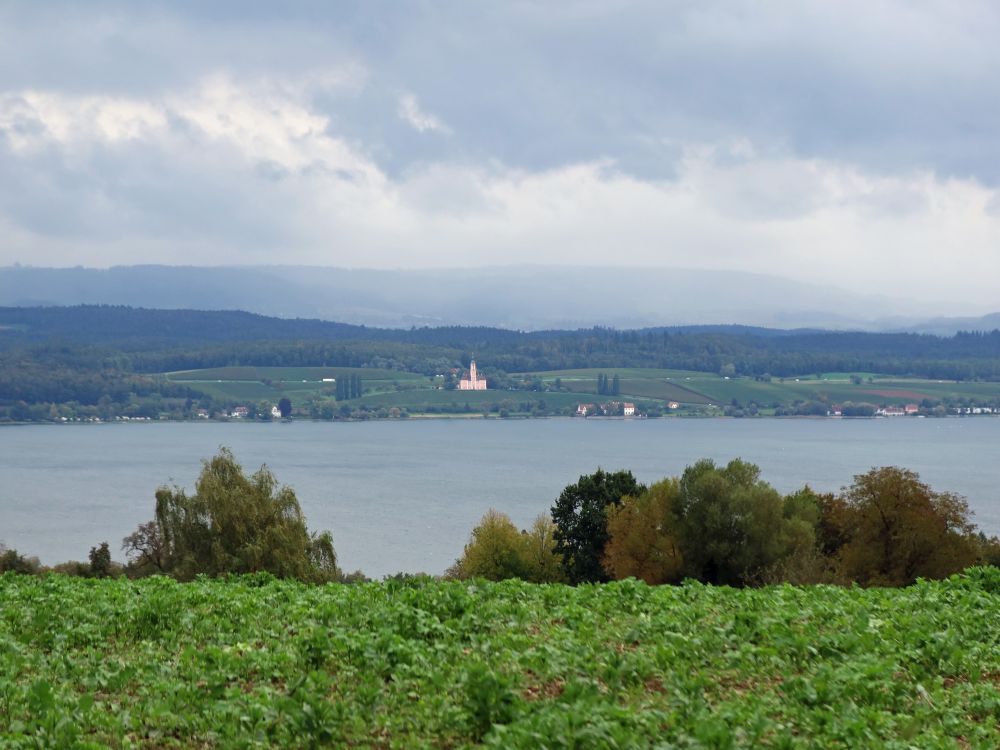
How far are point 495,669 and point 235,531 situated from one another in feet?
105

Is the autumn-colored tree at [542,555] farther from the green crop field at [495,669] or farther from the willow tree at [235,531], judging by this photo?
the green crop field at [495,669]

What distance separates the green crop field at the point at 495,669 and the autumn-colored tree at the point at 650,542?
87.3 ft

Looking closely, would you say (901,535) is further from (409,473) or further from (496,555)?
(409,473)

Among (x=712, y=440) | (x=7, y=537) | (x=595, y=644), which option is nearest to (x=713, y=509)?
(x=595, y=644)

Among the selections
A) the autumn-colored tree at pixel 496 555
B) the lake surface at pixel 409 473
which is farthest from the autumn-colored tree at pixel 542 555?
the lake surface at pixel 409 473

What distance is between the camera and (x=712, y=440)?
601 ft

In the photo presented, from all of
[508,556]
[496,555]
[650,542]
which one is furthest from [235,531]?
[508,556]

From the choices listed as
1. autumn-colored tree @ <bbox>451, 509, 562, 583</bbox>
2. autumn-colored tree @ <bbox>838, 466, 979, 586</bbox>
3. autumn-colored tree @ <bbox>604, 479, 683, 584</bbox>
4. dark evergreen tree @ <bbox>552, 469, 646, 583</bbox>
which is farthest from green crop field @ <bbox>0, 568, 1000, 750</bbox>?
autumn-colored tree @ <bbox>451, 509, 562, 583</bbox>

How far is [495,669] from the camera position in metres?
10.5

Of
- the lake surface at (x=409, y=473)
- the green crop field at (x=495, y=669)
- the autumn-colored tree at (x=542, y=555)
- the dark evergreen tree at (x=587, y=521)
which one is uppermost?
the green crop field at (x=495, y=669)

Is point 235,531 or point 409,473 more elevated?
point 235,531

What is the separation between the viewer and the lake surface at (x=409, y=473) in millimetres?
95250

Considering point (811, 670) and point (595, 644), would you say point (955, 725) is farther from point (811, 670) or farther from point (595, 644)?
point (595, 644)

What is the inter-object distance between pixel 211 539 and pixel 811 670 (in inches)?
1349
